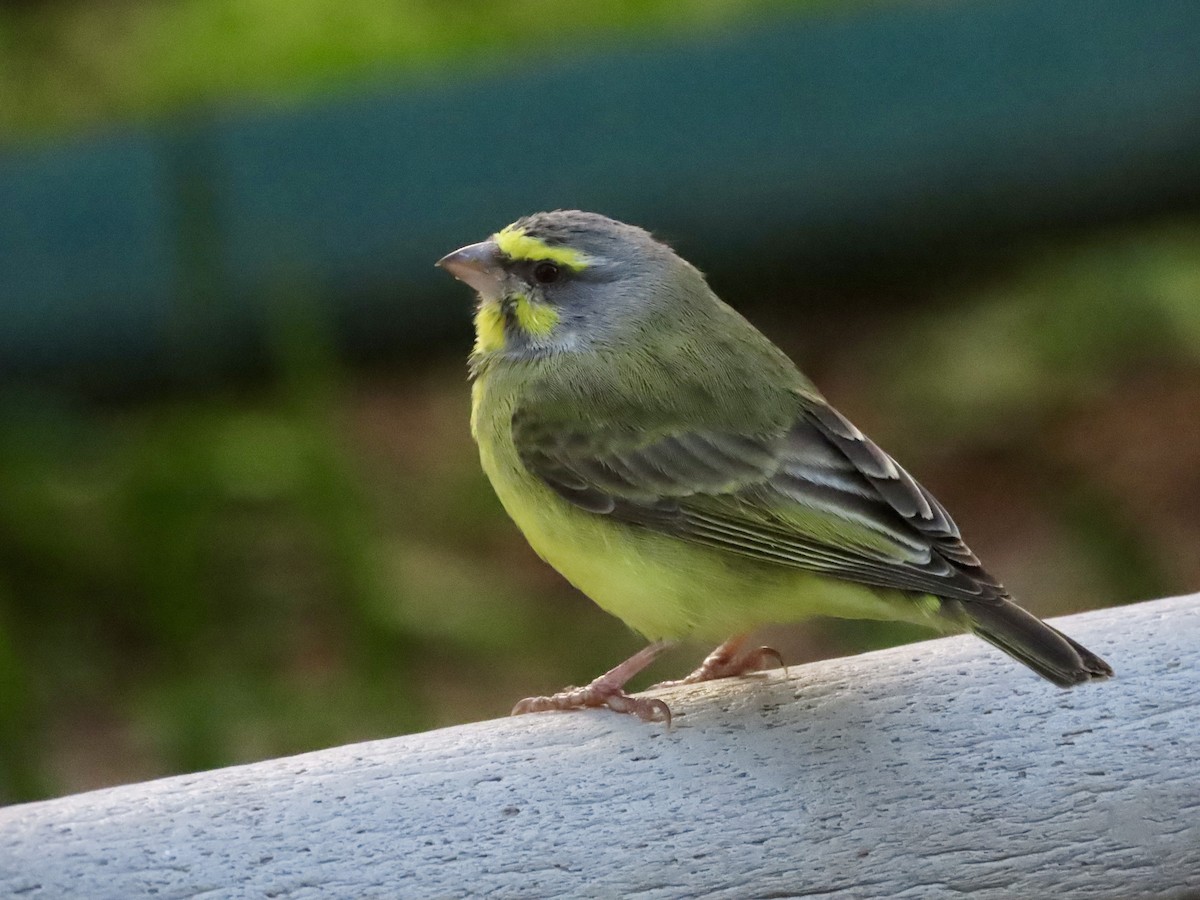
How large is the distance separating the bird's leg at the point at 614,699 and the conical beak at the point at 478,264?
0.94 m

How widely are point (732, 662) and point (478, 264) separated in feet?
3.54

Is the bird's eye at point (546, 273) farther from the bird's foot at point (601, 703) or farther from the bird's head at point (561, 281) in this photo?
the bird's foot at point (601, 703)

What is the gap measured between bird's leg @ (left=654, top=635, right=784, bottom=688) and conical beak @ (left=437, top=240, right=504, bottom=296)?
0.99 metres

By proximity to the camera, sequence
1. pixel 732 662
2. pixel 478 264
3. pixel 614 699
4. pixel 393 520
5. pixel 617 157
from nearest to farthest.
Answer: pixel 614 699 < pixel 732 662 < pixel 478 264 < pixel 617 157 < pixel 393 520

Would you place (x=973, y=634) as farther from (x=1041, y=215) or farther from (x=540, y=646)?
(x=1041, y=215)

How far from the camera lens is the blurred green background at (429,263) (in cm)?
585

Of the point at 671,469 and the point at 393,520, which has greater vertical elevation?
the point at 393,520

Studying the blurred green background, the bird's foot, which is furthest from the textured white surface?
the blurred green background

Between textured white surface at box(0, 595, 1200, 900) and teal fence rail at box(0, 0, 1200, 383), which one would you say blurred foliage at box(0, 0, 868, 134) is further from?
textured white surface at box(0, 595, 1200, 900)

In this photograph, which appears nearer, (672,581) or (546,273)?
(672,581)

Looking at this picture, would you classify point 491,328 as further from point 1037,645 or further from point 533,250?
point 1037,645

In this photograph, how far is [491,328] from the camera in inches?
159

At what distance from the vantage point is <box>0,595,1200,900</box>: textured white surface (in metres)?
2.75

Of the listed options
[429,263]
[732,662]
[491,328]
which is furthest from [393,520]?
[732,662]
